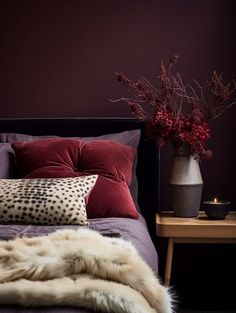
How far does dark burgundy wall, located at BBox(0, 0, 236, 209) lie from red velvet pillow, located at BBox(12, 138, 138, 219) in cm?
48

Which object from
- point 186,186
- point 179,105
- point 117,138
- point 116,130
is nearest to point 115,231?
point 186,186

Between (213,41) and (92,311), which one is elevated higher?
(213,41)

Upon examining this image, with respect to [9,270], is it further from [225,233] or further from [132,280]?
[225,233]

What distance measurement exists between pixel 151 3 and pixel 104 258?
223 cm

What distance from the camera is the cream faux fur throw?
1.32 m

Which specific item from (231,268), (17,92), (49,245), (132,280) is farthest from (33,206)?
(231,268)

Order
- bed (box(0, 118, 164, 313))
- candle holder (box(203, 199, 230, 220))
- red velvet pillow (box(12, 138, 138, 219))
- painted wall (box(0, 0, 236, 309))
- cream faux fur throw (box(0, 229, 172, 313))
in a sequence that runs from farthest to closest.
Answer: painted wall (box(0, 0, 236, 309))
bed (box(0, 118, 164, 313))
candle holder (box(203, 199, 230, 220))
red velvet pillow (box(12, 138, 138, 219))
cream faux fur throw (box(0, 229, 172, 313))

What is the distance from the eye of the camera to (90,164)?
2893 millimetres

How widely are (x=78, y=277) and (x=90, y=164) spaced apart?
1.49 metres

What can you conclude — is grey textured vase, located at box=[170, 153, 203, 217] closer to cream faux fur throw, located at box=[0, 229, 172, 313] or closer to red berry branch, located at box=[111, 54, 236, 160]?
red berry branch, located at box=[111, 54, 236, 160]

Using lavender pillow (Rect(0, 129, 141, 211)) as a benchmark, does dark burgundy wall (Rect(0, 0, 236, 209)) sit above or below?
above

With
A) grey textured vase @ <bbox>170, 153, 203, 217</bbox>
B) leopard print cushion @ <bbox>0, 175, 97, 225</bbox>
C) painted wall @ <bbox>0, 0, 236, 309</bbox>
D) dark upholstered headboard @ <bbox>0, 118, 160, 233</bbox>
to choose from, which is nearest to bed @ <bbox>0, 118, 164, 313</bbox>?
dark upholstered headboard @ <bbox>0, 118, 160, 233</bbox>

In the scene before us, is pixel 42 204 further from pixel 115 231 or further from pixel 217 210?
pixel 217 210

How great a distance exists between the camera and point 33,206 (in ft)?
7.88
